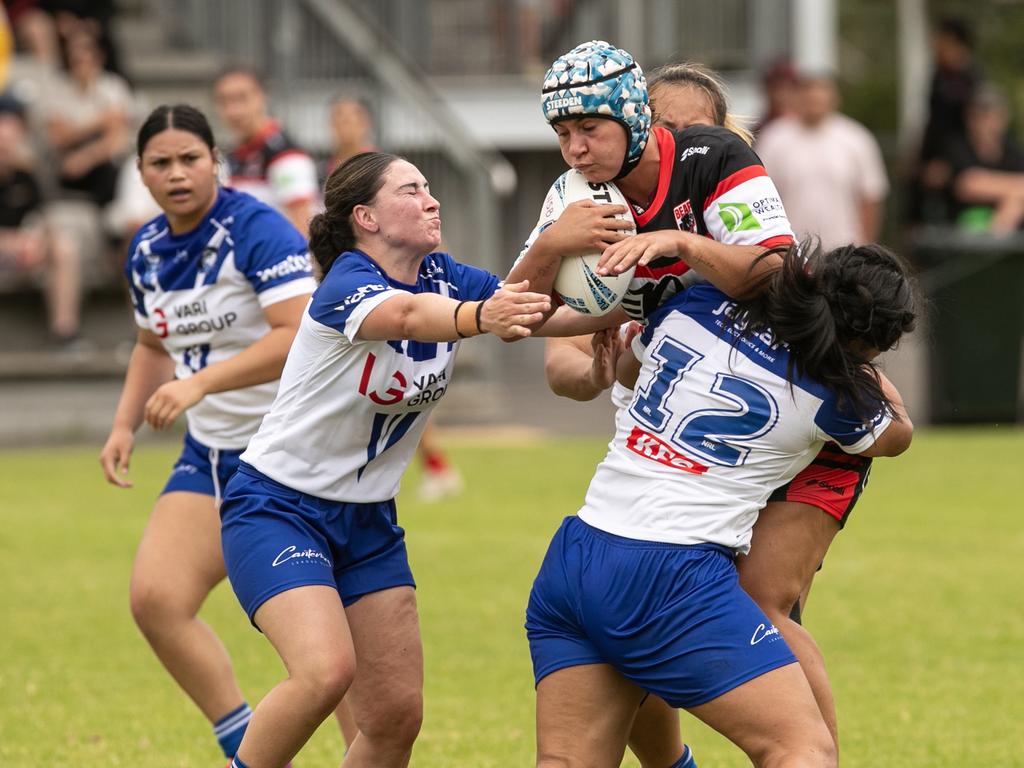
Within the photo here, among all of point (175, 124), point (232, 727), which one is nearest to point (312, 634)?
point (232, 727)

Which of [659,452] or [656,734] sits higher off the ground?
[659,452]

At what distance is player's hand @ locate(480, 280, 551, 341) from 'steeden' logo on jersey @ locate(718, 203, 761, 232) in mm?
462

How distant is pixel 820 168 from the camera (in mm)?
13453

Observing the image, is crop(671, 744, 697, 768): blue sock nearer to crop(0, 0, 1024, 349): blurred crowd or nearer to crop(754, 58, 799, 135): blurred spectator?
crop(0, 0, 1024, 349): blurred crowd

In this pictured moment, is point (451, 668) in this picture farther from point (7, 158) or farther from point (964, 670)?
point (7, 158)

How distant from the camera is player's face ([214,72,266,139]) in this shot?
8812 millimetres

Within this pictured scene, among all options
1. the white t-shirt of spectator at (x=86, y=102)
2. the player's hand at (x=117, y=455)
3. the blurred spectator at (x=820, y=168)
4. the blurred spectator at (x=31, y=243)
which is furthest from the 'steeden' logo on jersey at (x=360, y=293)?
the white t-shirt of spectator at (x=86, y=102)

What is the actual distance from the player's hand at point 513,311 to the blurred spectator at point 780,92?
9.95m

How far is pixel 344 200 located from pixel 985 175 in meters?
11.4

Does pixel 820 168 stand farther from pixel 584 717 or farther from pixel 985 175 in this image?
pixel 584 717

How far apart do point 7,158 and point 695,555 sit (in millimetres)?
11534

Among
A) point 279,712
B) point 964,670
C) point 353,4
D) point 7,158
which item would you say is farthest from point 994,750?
point 353,4

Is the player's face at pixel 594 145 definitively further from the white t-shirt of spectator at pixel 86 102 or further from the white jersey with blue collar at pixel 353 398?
the white t-shirt of spectator at pixel 86 102

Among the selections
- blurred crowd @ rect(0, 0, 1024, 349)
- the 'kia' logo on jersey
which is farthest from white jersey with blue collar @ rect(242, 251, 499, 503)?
blurred crowd @ rect(0, 0, 1024, 349)
